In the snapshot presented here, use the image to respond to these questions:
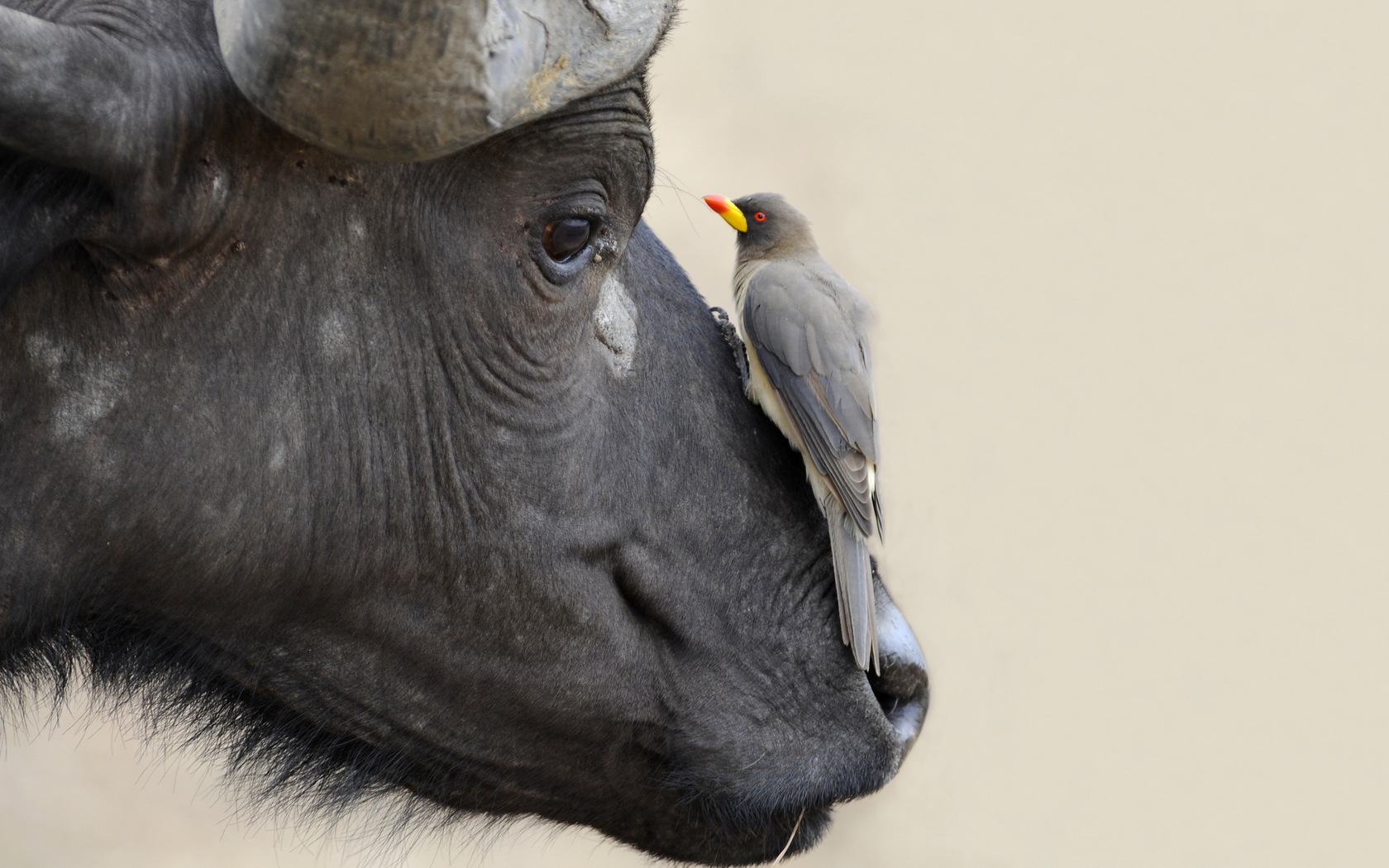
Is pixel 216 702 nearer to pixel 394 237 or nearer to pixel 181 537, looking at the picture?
pixel 181 537

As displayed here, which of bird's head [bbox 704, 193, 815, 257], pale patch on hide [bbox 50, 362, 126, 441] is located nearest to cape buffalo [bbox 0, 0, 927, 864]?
pale patch on hide [bbox 50, 362, 126, 441]

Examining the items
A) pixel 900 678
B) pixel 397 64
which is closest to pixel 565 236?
pixel 397 64

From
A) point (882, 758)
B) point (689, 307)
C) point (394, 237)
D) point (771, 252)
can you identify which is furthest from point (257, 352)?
point (771, 252)

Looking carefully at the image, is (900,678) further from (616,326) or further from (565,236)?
(565,236)

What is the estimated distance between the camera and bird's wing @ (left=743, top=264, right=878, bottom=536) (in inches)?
125

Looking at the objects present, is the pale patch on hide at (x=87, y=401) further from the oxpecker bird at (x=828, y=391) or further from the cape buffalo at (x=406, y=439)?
the oxpecker bird at (x=828, y=391)

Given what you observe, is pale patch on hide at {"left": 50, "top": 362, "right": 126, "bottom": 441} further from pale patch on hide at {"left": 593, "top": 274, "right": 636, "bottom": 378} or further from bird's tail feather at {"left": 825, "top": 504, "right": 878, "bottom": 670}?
bird's tail feather at {"left": 825, "top": 504, "right": 878, "bottom": 670}

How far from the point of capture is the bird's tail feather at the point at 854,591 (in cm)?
298

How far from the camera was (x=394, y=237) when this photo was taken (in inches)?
93.1

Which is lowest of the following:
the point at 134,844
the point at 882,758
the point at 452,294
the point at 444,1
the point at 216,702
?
the point at 134,844

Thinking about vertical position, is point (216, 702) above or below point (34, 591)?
below

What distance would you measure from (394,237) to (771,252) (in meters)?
1.74

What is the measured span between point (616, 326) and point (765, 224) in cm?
135

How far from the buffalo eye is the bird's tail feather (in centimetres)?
96
